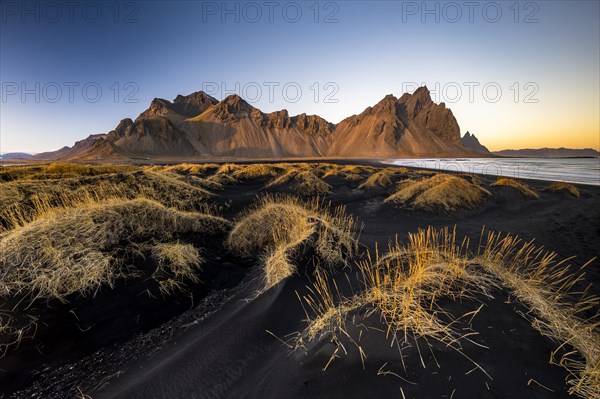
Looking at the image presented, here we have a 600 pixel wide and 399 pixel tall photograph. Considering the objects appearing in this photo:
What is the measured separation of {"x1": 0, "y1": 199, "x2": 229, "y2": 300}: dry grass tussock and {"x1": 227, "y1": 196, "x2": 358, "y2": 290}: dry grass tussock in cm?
247

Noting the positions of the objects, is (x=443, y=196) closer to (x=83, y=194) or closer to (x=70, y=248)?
(x=70, y=248)

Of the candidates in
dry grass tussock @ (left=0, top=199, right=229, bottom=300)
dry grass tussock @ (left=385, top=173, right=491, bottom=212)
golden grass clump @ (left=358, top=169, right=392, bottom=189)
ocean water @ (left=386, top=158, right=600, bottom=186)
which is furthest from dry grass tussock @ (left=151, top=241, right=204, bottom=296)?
ocean water @ (left=386, top=158, right=600, bottom=186)

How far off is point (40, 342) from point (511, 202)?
1989cm

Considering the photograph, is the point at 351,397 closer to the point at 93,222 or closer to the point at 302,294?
the point at 302,294

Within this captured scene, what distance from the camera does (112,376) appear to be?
3541mm

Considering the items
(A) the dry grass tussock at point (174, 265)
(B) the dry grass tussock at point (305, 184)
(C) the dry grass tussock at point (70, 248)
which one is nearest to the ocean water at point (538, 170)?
(B) the dry grass tussock at point (305, 184)

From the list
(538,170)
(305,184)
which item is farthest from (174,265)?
(538,170)

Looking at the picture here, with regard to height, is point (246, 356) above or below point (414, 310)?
below

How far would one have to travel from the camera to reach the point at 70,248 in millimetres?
5527

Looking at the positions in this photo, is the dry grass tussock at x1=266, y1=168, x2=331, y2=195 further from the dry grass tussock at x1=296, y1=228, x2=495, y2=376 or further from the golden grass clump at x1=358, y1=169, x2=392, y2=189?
the dry grass tussock at x1=296, y1=228, x2=495, y2=376

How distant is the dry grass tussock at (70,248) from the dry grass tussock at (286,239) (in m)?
2.47

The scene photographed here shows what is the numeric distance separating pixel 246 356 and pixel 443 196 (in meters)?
13.8

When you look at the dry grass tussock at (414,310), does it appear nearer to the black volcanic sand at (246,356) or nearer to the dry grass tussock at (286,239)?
the black volcanic sand at (246,356)

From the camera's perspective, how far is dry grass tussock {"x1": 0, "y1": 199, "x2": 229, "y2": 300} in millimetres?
4703
